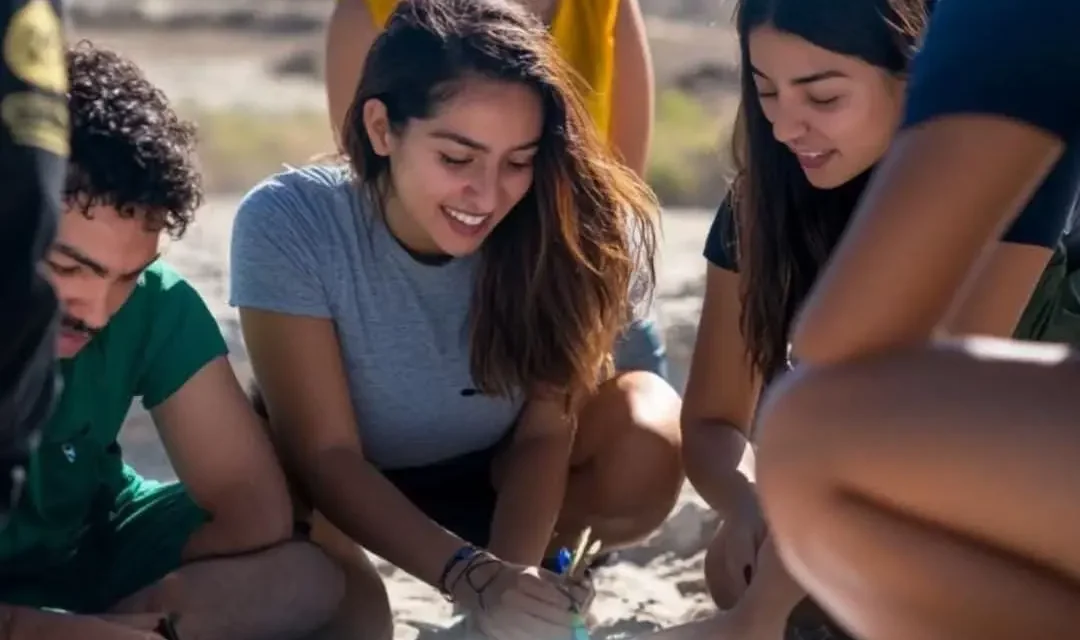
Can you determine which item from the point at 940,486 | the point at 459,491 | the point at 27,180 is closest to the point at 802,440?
the point at 940,486

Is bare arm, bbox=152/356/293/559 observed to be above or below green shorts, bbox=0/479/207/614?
above

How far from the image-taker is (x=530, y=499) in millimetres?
2438

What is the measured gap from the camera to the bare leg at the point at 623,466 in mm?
2592

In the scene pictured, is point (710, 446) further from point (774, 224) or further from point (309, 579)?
point (309, 579)

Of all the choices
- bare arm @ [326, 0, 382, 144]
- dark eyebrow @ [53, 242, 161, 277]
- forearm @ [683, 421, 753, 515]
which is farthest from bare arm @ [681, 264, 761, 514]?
dark eyebrow @ [53, 242, 161, 277]

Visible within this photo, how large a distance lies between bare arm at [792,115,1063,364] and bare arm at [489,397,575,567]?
1.09 meters

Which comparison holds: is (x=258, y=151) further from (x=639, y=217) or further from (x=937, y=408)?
(x=937, y=408)

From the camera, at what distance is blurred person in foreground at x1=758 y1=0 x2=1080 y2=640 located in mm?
1283

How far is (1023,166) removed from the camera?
4.32 ft

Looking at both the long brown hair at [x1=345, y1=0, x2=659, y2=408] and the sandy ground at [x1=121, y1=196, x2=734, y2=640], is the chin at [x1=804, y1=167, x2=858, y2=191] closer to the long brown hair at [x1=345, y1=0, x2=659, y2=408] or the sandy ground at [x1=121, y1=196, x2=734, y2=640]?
the long brown hair at [x1=345, y1=0, x2=659, y2=408]

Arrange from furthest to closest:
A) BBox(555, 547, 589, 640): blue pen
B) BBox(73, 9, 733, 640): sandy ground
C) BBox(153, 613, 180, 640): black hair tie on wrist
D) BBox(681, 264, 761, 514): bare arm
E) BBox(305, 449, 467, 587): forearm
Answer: BBox(73, 9, 733, 640): sandy ground < BBox(681, 264, 761, 514): bare arm < BBox(305, 449, 467, 587): forearm < BBox(555, 547, 589, 640): blue pen < BBox(153, 613, 180, 640): black hair tie on wrist

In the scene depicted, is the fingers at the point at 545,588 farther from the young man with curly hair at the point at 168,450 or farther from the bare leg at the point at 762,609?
the young man with curly hair at the point at 168,450

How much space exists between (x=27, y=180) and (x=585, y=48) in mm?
1583

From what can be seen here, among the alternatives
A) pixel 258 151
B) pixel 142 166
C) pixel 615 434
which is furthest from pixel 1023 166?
pixel 258 151
